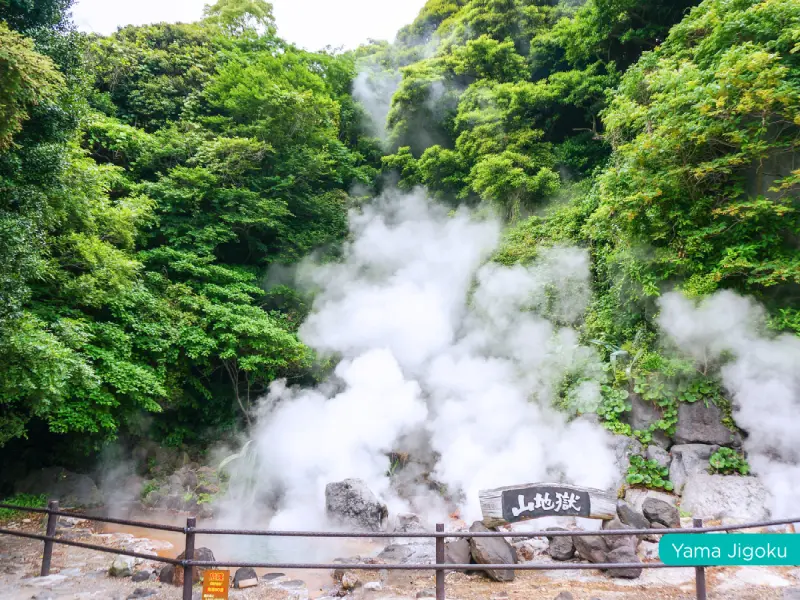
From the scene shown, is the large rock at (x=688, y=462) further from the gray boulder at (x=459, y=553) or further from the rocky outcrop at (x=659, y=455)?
the gray boulder at (x=459, y=553)

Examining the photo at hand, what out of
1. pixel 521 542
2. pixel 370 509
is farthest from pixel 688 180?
pixel 370 509

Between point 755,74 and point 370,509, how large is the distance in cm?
962

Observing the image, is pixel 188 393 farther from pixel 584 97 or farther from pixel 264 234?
pixel 584 97

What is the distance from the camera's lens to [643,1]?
12.8 metres

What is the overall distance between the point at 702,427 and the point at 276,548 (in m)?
7.59

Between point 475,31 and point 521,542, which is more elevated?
point 475,31

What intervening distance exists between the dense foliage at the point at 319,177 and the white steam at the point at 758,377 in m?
0.28

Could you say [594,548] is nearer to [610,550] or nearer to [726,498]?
[610,550]

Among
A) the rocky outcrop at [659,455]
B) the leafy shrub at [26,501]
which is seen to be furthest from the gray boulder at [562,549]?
the leafy shrub at [26,501]

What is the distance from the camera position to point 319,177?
1684 cm

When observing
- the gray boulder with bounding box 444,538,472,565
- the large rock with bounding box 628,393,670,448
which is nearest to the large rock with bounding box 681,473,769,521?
the large rock with bounding box 628,393,670,448

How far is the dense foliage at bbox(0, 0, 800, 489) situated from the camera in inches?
A: 291

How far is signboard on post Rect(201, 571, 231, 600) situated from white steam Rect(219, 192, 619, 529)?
524cm

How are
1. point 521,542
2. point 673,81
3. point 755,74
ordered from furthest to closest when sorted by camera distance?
point 673,81 < point 755,74 < point 521,542
